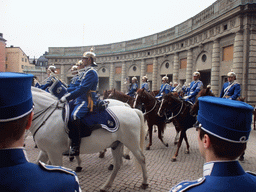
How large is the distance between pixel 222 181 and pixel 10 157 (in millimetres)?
1243

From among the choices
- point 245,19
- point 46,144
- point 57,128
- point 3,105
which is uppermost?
point 245,19

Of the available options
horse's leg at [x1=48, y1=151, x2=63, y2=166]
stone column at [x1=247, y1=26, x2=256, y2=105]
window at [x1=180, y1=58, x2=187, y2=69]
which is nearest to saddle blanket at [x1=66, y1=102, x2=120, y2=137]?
horse's leg at [x1=48, y1=151, x2=63, y2=166]

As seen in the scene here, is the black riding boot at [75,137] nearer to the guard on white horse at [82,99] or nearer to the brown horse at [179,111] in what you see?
the guard on white horse at [82,99]

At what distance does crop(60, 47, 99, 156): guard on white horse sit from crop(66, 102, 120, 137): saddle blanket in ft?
0.28

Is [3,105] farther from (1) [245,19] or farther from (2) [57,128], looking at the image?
(1) [245,19]

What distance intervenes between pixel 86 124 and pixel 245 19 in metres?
13.4

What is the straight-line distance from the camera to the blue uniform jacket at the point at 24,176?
1.02 m

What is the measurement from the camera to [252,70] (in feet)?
41.3

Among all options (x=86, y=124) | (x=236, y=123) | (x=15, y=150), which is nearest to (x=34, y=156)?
(x=86, y=124)

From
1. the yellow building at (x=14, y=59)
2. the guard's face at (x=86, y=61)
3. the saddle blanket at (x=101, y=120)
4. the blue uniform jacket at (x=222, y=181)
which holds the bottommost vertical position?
the saddle blanket at (x=101, y=120)

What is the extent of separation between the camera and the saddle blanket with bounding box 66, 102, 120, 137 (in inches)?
152

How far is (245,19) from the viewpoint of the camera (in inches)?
495

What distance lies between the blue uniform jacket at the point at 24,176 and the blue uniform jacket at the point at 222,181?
2.38ft

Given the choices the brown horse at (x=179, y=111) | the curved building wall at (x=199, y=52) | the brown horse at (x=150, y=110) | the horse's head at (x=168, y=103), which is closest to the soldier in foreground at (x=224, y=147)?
the curved building wall at (x=199, y=52)
